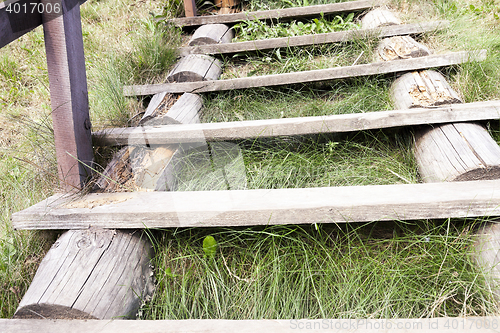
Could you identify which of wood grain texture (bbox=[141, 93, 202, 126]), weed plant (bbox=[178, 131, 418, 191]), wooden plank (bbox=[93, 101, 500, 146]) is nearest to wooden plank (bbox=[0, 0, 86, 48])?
wooden plank (bbox=[93, 101, 500, 146])

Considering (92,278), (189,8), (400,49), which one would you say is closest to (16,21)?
(92,278)

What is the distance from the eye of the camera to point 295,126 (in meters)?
1.65

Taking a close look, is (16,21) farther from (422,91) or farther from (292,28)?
(292,28)

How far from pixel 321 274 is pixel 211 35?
2269 millimetres

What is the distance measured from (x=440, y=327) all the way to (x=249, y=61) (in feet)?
7.61

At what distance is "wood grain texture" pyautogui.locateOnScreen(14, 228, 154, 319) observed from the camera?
1.03 metres

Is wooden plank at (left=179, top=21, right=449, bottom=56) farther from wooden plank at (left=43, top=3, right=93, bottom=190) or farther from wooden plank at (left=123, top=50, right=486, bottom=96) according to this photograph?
wooden plank at (left=43, top=3, right=93, bottom=190)

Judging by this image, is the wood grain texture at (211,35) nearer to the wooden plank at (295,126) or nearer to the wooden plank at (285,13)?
the wooden plank at (285,13)

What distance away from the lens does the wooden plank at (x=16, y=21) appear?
3.66 ft

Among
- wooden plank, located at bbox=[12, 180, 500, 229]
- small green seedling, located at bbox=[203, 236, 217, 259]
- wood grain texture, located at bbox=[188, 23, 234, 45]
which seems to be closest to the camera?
wooden plank, located at bbox=[12, 180, 500, 229]

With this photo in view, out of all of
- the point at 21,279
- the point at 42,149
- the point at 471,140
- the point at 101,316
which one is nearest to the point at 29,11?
the point at 42,149

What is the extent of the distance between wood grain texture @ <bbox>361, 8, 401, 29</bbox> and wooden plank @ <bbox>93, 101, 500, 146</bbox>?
50.8 inches

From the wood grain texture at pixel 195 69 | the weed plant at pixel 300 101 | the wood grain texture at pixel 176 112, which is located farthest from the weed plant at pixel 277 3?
the wood grain texture at pixel 176 112

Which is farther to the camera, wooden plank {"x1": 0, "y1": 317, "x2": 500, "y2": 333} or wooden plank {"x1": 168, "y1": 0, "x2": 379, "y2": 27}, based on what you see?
wooden plank {"x1": 168, "y1": 0, "x2": 379, "y2": 27}
